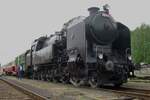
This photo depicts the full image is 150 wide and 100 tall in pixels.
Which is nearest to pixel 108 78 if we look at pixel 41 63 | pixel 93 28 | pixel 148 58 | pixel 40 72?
pixel 93 28

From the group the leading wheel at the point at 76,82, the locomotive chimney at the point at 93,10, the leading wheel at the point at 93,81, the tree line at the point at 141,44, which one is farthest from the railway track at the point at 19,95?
the tree line at the point at 141,44

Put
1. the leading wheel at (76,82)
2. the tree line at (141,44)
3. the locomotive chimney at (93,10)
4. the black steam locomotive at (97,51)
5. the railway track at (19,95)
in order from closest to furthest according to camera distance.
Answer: the railway track at (19,95)
the black steam locomotive at (97,51)
the locomotive chimney at (93,10)
the leading wheel at (76,82)
the tree line at (141,44)

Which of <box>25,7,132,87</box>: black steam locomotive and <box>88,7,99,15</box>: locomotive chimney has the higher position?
<box>88,7,99,15</box>: locomotive chimney

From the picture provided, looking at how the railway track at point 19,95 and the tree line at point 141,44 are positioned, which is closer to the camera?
the railway track at point 19,95

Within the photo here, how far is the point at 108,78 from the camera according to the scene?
17.1m

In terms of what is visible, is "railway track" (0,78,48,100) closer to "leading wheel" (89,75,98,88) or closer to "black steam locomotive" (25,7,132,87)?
"black steam locomotive" (25,7,132,87)

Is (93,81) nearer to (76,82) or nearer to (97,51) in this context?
(97,51)

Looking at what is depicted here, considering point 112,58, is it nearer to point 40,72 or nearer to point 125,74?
point 125,74

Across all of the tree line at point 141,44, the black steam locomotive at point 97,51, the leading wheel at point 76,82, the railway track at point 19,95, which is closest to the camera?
the railway track at point 19,95

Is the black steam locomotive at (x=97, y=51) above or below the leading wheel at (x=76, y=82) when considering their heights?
above

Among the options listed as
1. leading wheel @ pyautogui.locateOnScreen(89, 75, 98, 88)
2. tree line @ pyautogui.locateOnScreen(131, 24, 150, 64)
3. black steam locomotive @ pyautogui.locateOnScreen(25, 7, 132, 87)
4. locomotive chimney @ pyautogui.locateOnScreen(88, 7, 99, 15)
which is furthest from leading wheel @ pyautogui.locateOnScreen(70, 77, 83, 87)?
tree line @ pyautogui.locateOnScreen(131, 24, 150, 64)

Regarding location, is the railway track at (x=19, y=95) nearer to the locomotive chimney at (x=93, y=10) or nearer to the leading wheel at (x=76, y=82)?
the leading wheel at (x=76, y=82)

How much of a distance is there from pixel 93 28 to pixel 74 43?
5.17 ft

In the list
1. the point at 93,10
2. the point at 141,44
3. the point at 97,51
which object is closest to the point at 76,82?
the point at 97,51
